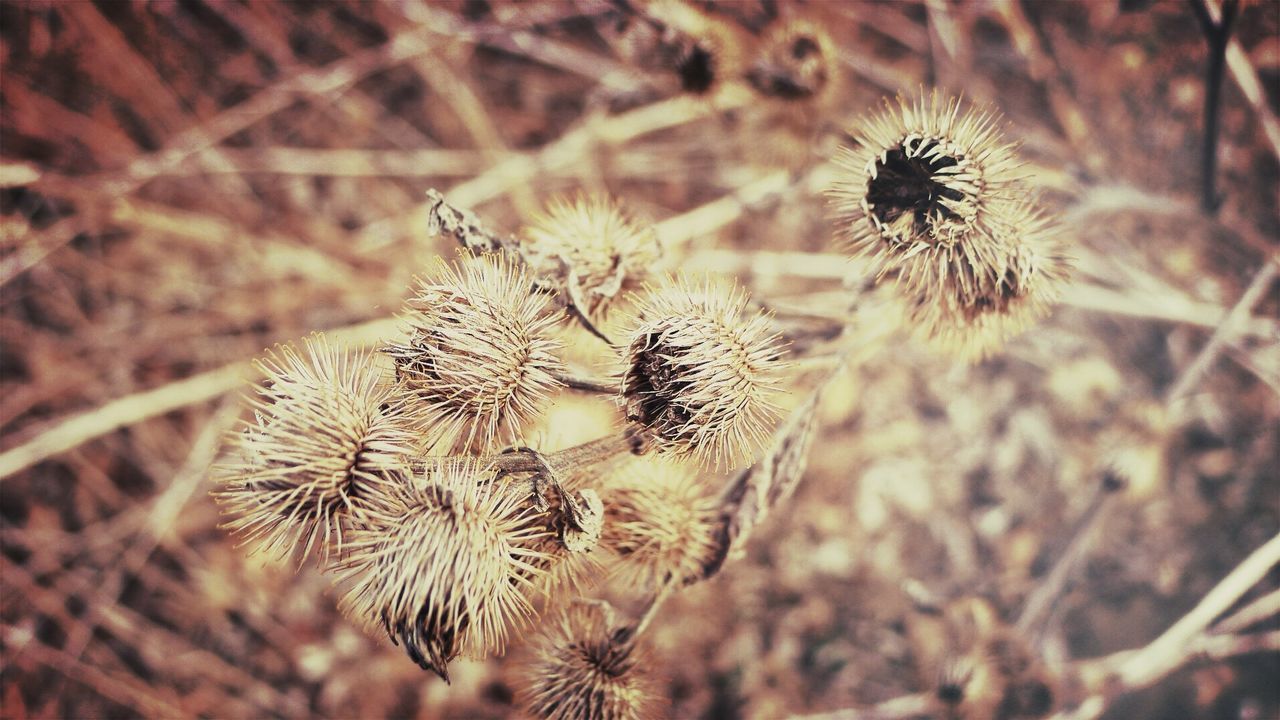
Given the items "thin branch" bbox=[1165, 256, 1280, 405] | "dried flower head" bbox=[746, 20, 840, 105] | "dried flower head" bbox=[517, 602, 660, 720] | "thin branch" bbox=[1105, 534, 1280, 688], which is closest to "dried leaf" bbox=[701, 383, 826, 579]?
"dried flower head" bbox=[517, 602, 660, 720]

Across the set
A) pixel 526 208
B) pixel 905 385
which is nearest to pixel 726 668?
pixel 905 385

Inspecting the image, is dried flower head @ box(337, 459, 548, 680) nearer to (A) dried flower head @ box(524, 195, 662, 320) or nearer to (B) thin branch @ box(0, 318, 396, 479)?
(A) dried flower head @ box(524, 195, 662, 320)

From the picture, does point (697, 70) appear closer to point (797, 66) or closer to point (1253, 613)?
point (797, 66)

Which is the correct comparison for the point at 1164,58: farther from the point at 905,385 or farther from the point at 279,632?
the point at 279,632

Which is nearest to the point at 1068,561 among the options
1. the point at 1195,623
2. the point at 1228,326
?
the point at 1195,623

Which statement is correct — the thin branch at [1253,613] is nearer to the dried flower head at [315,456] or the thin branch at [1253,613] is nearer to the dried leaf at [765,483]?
the dried leaf at [765,483]
